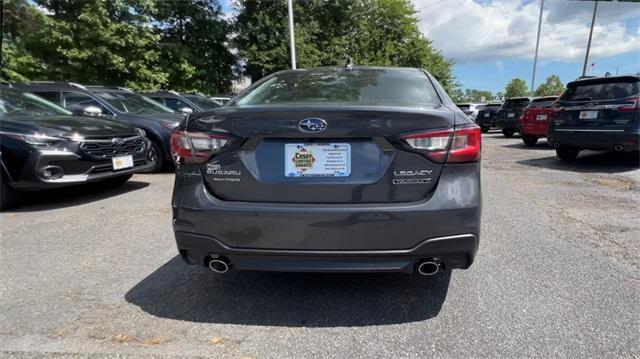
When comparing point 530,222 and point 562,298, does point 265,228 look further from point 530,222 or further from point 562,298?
point 530,222

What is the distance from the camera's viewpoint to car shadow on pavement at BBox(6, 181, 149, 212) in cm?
532

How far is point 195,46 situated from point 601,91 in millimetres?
21233

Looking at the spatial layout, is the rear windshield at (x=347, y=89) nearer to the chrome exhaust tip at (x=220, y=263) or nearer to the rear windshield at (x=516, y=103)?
the chrome exhaust tip at (x=220, y=263)

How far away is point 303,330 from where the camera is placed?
7.78 feet

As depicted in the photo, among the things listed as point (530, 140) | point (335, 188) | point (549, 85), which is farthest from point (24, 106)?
point (549, 85)

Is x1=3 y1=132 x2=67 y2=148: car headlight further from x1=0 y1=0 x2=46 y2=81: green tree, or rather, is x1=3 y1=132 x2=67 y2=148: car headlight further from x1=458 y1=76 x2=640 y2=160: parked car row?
x1=0 y1=0 x2=46 y2=81: green tree

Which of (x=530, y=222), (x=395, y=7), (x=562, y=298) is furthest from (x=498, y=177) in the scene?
(x=395, y=7)

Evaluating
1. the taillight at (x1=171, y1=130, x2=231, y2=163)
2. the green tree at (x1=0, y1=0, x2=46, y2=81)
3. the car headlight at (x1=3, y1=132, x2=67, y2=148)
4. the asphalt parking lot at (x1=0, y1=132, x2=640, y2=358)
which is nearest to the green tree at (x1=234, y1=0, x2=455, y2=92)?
the green tree at (x1=0, y1=0, x2=46, y2=81)

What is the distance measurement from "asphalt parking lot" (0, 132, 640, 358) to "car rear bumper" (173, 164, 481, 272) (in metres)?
0.39

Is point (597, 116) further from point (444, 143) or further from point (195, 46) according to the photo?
point (195, 46)

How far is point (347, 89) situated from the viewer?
2.84 metres

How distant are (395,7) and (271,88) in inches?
1364

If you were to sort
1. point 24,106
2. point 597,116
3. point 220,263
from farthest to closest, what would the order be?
point 597,116
point 24,106
point 220,263

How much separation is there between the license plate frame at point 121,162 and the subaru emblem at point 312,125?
165 inches
